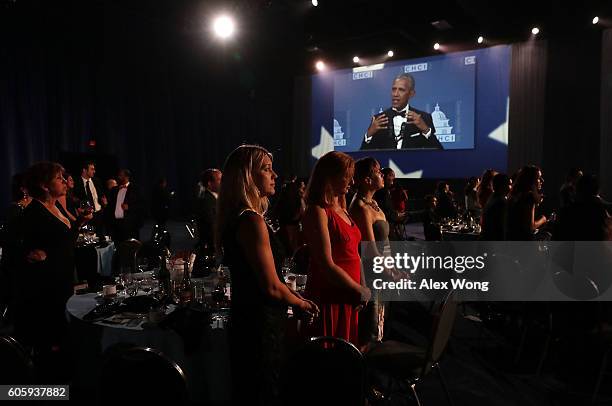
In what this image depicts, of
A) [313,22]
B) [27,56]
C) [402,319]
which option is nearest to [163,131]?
[27,56]

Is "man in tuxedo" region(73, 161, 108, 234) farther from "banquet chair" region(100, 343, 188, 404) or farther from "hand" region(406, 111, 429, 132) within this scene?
"hand" region(406, 111, 429, 132)

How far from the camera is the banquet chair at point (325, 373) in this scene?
1.64 m

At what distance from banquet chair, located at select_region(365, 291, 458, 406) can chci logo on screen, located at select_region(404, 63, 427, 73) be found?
10167 mm

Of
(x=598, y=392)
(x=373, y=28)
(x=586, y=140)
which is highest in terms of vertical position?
(x=373, y=28)

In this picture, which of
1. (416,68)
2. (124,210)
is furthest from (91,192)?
(416,68)

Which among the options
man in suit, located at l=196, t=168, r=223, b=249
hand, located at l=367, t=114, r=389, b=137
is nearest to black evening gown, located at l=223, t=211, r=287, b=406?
man in suit, located at l=196, t=168, r=223, b=249

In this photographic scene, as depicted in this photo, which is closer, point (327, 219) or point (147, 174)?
point (327, 219)

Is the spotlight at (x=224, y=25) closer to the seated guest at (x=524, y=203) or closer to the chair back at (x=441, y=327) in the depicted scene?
the seated guest at (x=524, y=203)

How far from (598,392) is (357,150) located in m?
10.0

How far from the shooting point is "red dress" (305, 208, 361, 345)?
8.04 ft

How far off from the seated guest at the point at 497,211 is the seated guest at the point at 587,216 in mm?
778

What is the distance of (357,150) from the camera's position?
1279 centimetres

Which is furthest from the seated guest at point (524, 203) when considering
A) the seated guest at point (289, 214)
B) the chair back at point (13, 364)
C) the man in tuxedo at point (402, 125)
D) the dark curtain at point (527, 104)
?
the man in tuxedo at point (402, 125)

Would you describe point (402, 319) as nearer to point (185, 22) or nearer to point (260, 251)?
point (260, 251)
